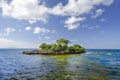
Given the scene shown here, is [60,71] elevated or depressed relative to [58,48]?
depressed

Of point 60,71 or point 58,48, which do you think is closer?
point 60,71

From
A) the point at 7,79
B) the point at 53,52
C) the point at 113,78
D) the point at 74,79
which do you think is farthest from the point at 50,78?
the point at 53,52

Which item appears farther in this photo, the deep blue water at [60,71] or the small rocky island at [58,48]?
the small rocky island at [58,48]

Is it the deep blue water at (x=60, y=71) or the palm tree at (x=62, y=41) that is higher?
the palm tree at (x=62, y=41)

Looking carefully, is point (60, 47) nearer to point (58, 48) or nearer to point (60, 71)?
point (58, 48)

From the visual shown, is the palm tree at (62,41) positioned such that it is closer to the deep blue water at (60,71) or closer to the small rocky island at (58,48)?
the small rocky island at (58,48)

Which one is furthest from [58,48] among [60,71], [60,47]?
[60,71]

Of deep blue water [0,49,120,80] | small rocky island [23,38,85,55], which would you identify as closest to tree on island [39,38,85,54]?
small rocky island [23,38,85,55]

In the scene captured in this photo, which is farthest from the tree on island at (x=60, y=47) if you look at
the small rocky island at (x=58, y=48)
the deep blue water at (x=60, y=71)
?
the deep blue water at (x=60, y=71)

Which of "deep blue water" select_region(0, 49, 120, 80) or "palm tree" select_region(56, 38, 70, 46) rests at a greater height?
"palm tree" select_region(56, 38, 70, 46)

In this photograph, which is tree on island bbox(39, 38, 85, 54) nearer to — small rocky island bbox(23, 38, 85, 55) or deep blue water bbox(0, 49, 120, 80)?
small rocky island bbox(23, 38, 85, 55)

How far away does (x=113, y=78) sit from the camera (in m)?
28.7

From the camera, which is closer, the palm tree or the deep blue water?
the deep blue water

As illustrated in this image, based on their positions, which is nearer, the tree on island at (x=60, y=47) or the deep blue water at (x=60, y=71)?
the deep blue water at (x=60, y=71)
